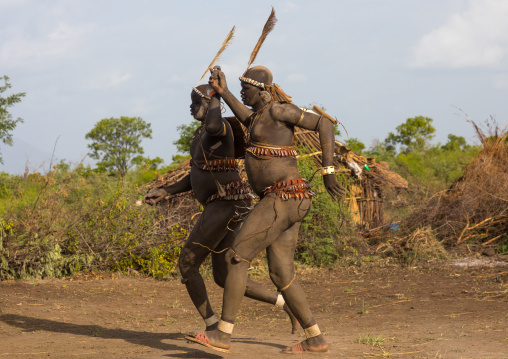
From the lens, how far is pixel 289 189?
4.58 metres

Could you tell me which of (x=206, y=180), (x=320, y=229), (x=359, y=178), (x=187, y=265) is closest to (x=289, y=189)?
(x=206, y=180)

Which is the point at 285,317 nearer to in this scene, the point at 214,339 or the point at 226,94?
the point at 214,339

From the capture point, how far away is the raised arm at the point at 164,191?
543cm

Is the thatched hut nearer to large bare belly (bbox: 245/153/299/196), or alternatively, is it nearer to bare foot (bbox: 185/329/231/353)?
large bare belly (bbox: 245/153/299/196)

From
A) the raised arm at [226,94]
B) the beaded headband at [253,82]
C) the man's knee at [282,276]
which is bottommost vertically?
the man's knee at [282,276]

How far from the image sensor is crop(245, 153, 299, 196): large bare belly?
15.2 ft

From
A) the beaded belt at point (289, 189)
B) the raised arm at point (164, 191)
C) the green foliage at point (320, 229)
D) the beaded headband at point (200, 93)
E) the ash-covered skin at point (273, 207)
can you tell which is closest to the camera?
the ash-covered skin at point (273, 207)

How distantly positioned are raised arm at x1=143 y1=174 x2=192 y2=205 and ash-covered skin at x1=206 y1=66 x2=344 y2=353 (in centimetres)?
104

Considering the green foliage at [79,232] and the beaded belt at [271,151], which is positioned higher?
the beaded belt at [271,151]

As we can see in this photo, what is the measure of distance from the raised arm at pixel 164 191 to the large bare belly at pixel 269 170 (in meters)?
1.05

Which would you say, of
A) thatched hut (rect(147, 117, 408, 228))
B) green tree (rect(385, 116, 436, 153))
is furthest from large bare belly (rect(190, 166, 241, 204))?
green tree (rect(385, 116, 436, 153))

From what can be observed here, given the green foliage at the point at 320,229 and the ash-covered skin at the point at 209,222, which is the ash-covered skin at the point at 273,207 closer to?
the ash-covered skin at the point at 209,222

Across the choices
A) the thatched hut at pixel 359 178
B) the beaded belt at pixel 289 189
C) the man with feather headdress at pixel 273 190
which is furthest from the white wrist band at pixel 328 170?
the thatched hut at pixel 359 178

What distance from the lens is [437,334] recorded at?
5840mm
